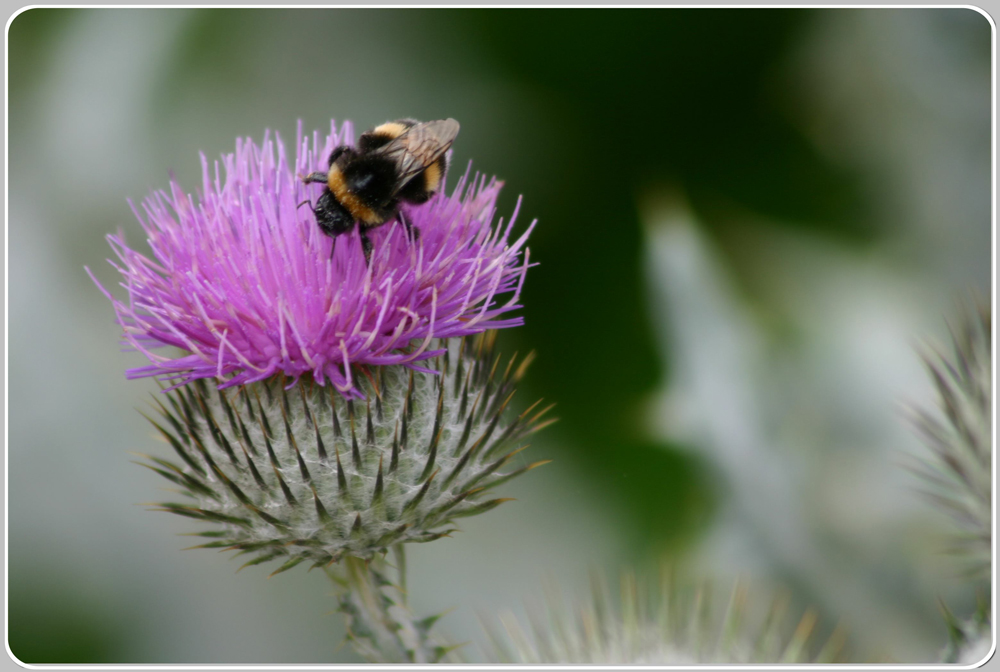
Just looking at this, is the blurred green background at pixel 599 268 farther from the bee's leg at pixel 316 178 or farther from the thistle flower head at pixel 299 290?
the bee's leg at pixel 316 178

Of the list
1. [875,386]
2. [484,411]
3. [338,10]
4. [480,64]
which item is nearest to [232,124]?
[338,10]

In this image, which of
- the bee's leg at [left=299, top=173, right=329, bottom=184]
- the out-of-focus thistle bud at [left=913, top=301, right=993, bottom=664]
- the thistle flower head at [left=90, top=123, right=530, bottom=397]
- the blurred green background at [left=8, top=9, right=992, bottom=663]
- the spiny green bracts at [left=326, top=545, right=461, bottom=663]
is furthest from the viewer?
the blurred green background at [left=8, top=9, right=992, bottom=663]

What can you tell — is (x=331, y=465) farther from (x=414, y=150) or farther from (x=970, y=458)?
(x=970, y=458)

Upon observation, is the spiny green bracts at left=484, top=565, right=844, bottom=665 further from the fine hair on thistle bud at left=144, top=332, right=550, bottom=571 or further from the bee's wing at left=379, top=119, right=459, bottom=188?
the bee's wing at left=379, top=119, right=459, bottom=188

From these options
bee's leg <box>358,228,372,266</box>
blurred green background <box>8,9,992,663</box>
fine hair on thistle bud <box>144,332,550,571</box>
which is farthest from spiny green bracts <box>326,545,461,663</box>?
bee's leg <box>358,228,372,266</box>

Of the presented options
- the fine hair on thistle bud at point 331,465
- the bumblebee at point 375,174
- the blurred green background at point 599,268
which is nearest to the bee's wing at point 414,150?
the bumblebee at point 375,174
